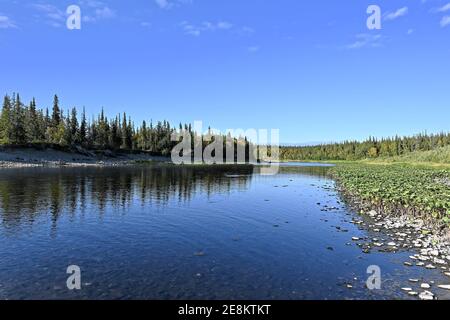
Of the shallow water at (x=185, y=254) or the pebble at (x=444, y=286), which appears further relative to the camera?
the shallow water at (x=185, y=254)

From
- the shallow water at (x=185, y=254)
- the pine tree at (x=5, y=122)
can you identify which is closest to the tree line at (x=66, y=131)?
the pine tree at (x=5, y=122)

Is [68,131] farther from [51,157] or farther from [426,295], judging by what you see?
[426,295]

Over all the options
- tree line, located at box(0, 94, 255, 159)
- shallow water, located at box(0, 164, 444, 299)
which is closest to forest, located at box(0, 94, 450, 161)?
tree line, located at box(0, 94, 255, 159)

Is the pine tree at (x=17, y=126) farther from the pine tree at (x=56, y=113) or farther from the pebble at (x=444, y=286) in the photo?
the pebble at (x=444, y=286)

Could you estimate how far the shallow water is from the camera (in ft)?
42.0

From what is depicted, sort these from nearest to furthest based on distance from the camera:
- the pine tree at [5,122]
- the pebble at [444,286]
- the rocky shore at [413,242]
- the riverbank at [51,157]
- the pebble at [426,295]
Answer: the pebble at [426,295] < the pebble at [444,286] < the rocky shore at [413,242] < the riverbank at [51,157] < the pine tree at [5,122]

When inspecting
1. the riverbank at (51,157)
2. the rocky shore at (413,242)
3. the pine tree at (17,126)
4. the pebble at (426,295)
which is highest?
the pine tree at (17,126)

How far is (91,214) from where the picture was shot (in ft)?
88.7

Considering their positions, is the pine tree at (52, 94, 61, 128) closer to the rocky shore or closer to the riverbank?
the riverbank

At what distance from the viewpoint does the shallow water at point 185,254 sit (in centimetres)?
1280

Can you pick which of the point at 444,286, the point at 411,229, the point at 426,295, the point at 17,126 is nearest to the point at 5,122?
the point at 17,126

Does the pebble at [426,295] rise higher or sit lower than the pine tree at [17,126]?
lower

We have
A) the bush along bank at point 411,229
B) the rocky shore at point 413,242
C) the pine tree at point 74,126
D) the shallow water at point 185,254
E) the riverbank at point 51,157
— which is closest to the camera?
the shallow water at point 185,254

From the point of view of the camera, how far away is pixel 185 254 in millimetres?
17281
